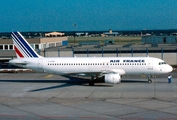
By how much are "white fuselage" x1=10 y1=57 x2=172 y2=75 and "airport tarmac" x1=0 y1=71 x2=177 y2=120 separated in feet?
5.56

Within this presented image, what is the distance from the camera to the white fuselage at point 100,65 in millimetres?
45438

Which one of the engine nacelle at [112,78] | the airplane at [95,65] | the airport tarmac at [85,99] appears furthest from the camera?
A: the airplane at [95,65]

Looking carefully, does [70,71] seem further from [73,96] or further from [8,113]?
[8,113]

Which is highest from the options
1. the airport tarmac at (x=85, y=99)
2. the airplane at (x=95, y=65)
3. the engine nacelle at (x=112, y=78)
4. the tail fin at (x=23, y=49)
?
the tail fin at (x=23, y=49)

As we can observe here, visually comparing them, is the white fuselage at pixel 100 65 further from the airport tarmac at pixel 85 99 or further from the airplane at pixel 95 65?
the airport tarmac at pixel 85 99

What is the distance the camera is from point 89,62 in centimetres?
4631

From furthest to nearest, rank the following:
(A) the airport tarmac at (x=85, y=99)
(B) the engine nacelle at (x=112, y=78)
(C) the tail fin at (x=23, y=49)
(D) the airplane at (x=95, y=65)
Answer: (C) the tail fin at (x=23, y=49), (D) the airplane at (x=95, y=65), (B) the engine nacelle at (x=112, y=78), (A) the airport tarmac at (x=85, y=99)

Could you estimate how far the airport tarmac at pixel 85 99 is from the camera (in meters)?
27.5

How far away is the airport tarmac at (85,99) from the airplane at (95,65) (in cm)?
152

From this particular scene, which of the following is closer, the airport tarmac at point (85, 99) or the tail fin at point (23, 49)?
the airport tarmac at point (85, 99)

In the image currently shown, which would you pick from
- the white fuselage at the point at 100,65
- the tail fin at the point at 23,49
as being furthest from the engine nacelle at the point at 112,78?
the tail fin at the point at 23,49

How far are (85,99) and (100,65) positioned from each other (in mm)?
11714

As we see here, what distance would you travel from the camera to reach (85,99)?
115ft

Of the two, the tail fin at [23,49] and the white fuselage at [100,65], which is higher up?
the tail fin at [23,49]
